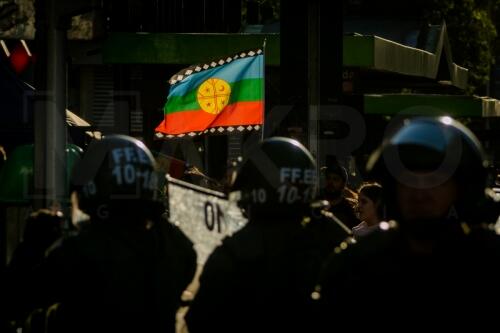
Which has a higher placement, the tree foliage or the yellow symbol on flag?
the tree foliage

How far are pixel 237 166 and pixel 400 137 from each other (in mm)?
1565

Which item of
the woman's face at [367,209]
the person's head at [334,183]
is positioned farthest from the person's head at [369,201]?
the person's head at [334,183]

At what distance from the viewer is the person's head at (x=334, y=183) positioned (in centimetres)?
1107

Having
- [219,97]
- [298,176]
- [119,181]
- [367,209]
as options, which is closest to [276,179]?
[298,176]

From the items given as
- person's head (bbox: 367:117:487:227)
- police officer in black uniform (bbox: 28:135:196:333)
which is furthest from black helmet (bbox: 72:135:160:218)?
person's head (bbox: 367:117:487:227)

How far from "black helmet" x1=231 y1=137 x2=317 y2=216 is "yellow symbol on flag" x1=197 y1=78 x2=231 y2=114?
22.4 feet

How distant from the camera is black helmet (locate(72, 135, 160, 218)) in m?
5.30

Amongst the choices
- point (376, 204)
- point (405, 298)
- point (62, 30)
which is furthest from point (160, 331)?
point (376, 204)

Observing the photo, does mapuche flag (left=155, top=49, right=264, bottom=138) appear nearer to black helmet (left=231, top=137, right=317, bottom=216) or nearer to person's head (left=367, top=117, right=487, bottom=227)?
black helmet (left=231, top=137, right=317, bottom=216)

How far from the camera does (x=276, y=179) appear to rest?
5344mm

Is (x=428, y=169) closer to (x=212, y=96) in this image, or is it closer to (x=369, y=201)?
(x=369, y=201)

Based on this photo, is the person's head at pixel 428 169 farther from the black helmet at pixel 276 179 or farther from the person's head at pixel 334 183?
the person's head at pixel 334 183

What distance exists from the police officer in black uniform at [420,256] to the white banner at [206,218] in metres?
1.40

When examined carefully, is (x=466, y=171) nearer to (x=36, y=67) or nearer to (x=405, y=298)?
(x=405, y=298)
